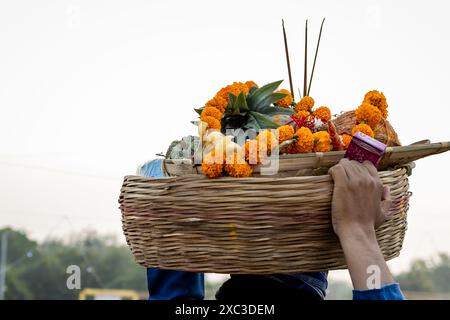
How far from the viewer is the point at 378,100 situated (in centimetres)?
179

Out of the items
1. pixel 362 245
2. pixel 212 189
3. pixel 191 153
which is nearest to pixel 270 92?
pixel 191 153

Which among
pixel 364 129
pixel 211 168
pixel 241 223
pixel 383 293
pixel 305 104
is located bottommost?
pixel 383 293

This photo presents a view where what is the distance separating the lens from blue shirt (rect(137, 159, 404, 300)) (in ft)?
5.84

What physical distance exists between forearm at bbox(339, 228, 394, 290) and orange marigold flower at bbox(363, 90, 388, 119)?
43 centimetres

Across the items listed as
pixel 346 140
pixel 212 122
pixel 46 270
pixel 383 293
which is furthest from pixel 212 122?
pixel 46 270

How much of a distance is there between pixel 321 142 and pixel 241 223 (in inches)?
11.3

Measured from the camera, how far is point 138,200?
1622 mm

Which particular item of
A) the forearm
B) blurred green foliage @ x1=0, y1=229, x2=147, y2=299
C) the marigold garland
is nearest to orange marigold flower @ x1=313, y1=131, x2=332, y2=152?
the marigold garland

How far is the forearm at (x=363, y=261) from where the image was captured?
1442 mm

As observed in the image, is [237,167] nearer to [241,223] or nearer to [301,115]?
[241,223]

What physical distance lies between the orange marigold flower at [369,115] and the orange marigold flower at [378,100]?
51 millimetres

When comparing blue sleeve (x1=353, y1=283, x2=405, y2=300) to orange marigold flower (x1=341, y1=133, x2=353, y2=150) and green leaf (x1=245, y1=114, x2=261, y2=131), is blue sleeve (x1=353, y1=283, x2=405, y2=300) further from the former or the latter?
green leaf (x1=245, y1=114, x2=261, y2=131)
